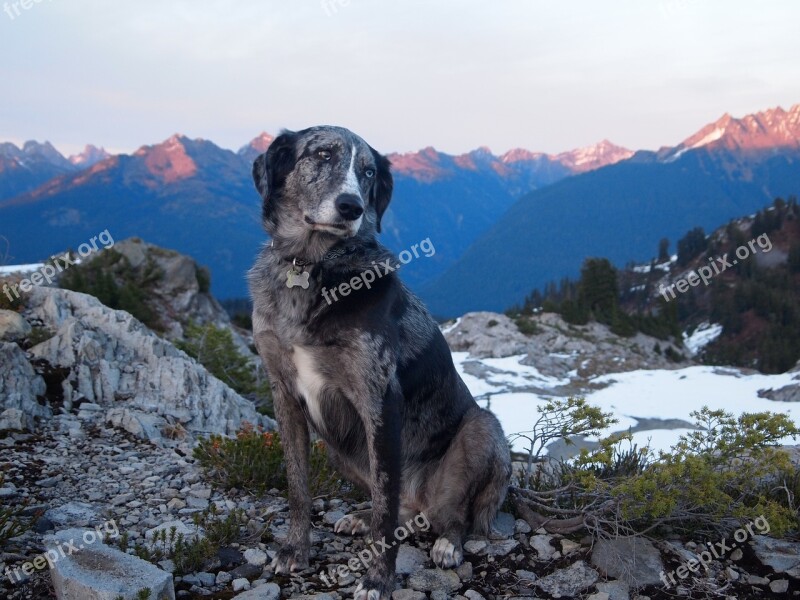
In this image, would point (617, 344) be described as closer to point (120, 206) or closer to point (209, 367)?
point (209, 367)

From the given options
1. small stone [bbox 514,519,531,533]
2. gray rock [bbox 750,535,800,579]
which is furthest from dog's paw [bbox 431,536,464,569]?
gray rock [bbox 750,535,800,579]

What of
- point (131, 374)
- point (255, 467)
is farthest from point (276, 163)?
point (131, 374)

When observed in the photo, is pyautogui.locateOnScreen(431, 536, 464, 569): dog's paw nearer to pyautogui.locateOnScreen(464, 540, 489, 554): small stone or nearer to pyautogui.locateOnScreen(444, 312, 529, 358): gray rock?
pyautogui.locateOnScreen(464, 540, 489, 554): small stone

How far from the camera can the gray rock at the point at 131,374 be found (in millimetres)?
7898

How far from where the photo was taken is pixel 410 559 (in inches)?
171

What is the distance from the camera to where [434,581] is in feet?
13.4

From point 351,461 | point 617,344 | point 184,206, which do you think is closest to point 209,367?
point 351,461

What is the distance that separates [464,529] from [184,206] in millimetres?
194784

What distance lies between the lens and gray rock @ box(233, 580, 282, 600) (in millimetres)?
3819

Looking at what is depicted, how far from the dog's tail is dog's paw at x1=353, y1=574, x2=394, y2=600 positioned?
0.95 meters

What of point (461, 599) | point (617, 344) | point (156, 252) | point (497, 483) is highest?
point (156, 252)

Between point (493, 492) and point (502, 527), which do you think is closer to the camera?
point (493, 492)

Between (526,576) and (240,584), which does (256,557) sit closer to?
(240,584)

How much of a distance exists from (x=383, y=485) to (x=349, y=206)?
1746mm
